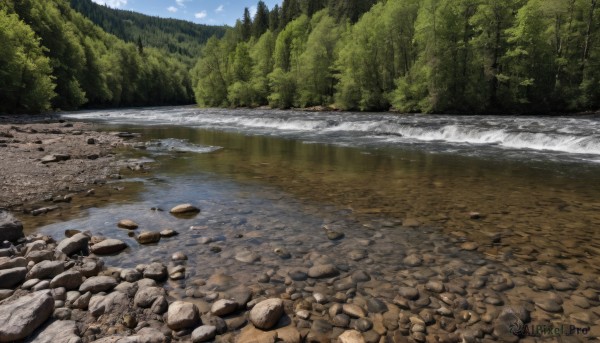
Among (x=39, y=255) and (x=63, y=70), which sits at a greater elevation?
(x=63, y=70)

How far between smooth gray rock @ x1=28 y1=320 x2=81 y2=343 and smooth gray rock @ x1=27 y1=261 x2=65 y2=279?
4.51 feet

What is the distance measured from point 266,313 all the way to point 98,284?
2396mm

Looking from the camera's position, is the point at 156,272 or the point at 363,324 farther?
the point at 156,272

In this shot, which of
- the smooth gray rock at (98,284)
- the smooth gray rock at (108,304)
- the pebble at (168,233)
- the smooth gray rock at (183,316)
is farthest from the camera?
the pebble at (168,233)

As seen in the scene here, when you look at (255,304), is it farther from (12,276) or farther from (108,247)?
(12,276)

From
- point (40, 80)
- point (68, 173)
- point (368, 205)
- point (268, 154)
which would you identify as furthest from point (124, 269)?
point (40, 80)

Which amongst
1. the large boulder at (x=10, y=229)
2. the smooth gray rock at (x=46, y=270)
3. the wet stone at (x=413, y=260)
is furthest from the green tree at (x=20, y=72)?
the wet stone at (x=413, y=260)

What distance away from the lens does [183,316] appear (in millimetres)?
4031

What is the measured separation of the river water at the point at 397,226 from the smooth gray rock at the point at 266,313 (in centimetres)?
56

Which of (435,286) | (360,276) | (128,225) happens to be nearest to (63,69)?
(128,225)

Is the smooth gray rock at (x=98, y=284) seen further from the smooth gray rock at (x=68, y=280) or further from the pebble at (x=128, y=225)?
the pebble at (x=128, y=225)

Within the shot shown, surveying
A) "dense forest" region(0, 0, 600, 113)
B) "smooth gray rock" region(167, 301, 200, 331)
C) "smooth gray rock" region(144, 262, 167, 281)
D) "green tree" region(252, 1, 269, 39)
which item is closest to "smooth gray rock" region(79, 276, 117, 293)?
"smooth gray rock" region(144, 262, 167, 281)

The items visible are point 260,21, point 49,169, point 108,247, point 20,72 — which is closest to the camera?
point 108,247

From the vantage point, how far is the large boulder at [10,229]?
6156mm
